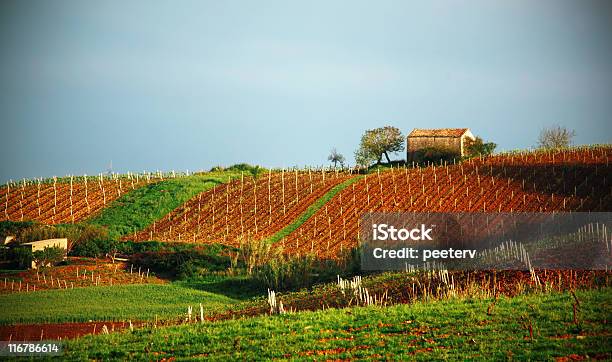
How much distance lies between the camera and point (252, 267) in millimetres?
37062

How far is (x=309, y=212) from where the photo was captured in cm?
5100

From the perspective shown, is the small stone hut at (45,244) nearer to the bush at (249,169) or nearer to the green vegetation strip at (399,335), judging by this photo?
the green vegetation strip at (399,335)

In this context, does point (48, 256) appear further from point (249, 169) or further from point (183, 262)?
point (249, 169)

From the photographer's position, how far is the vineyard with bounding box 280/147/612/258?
1729 inches

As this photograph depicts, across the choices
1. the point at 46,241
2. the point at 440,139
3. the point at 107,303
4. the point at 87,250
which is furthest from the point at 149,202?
the point at 107,303

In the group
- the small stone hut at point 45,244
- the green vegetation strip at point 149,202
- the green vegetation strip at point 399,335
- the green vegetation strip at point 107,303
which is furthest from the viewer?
the green vegetation strip at point 149,202

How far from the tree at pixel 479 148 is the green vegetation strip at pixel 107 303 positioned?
40164 mm

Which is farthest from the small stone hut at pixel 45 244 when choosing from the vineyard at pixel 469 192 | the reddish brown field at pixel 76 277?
the vineyard at pixel 469 192

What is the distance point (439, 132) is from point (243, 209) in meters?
23.5

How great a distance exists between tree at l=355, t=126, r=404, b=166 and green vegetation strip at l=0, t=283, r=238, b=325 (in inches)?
1767

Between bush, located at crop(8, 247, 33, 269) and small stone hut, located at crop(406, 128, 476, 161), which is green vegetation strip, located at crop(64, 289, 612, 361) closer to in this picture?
bush, located at crop(8, 247, 33, 269)

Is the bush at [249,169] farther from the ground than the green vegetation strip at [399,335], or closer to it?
farther from the ground

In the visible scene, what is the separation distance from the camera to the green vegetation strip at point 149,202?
5419 centimetres

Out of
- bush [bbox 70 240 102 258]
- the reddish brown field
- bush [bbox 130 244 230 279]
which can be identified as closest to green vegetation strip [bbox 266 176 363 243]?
bush [bbox 130 244 230 279]
